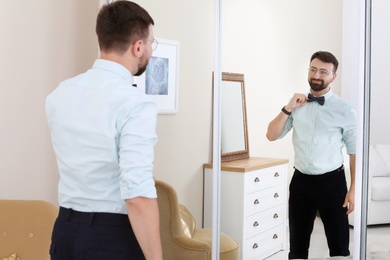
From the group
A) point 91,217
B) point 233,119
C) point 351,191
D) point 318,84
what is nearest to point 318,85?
point 318,84

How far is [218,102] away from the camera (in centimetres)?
280

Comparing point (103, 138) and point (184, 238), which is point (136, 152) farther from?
point (184, 238)

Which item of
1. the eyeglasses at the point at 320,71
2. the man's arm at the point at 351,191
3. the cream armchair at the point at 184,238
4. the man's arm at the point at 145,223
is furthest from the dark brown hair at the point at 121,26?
the cream armchair at the point at 184,238

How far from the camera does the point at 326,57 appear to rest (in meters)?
2.26

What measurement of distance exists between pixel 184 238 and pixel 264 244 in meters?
0.47

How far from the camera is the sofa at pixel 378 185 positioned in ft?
6.70

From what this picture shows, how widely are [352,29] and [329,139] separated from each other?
0.46 metres

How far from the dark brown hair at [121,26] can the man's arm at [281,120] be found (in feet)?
2.80

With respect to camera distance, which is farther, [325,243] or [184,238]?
[184,238]

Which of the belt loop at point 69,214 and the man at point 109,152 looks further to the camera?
the belt loop at point 69,214

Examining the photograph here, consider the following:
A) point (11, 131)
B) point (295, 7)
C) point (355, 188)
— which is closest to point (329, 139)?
point (355, 188)

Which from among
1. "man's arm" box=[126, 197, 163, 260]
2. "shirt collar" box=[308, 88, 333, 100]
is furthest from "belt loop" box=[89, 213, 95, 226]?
"shirt collar" box=[308, 88, 333, 100]

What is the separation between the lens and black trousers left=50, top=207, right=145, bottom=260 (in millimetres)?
1731

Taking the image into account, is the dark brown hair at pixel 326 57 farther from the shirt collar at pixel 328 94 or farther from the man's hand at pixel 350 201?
the man's hand at pixel 350 201
